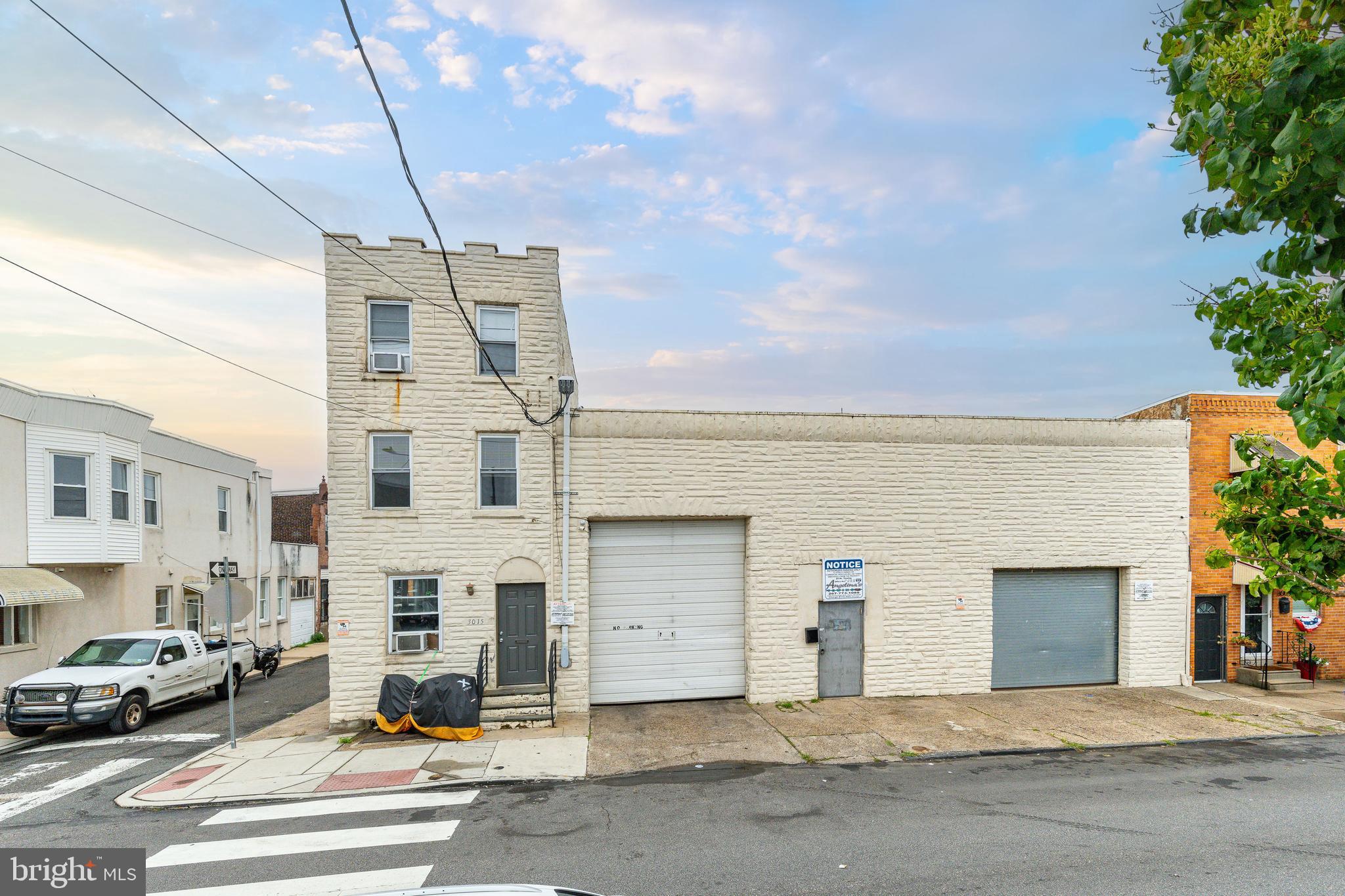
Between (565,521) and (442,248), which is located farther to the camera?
(565,521)

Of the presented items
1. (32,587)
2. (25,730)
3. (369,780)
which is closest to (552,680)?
(369,780)

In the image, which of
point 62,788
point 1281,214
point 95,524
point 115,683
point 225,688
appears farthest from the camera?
point 95,524

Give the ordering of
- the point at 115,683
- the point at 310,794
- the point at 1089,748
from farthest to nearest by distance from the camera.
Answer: the point at 115,683 → the point at 1089,748 → the point at 310,794

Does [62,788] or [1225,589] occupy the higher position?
[1225,589]

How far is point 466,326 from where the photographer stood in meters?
13.7

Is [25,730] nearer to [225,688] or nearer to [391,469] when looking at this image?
[225,688]

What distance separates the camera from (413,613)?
1349 cm

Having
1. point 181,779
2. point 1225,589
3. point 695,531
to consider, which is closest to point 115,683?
point 181,779

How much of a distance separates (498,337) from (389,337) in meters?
2.09

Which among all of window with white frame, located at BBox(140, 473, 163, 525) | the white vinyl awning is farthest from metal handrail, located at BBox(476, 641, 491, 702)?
the white vinyl awning

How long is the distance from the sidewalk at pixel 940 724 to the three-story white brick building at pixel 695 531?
767mm

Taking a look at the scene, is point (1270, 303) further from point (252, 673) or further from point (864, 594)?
point (252, 673)

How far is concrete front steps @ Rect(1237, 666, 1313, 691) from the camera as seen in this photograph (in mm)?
15555

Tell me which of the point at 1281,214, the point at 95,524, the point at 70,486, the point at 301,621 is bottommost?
the point at 301,621
